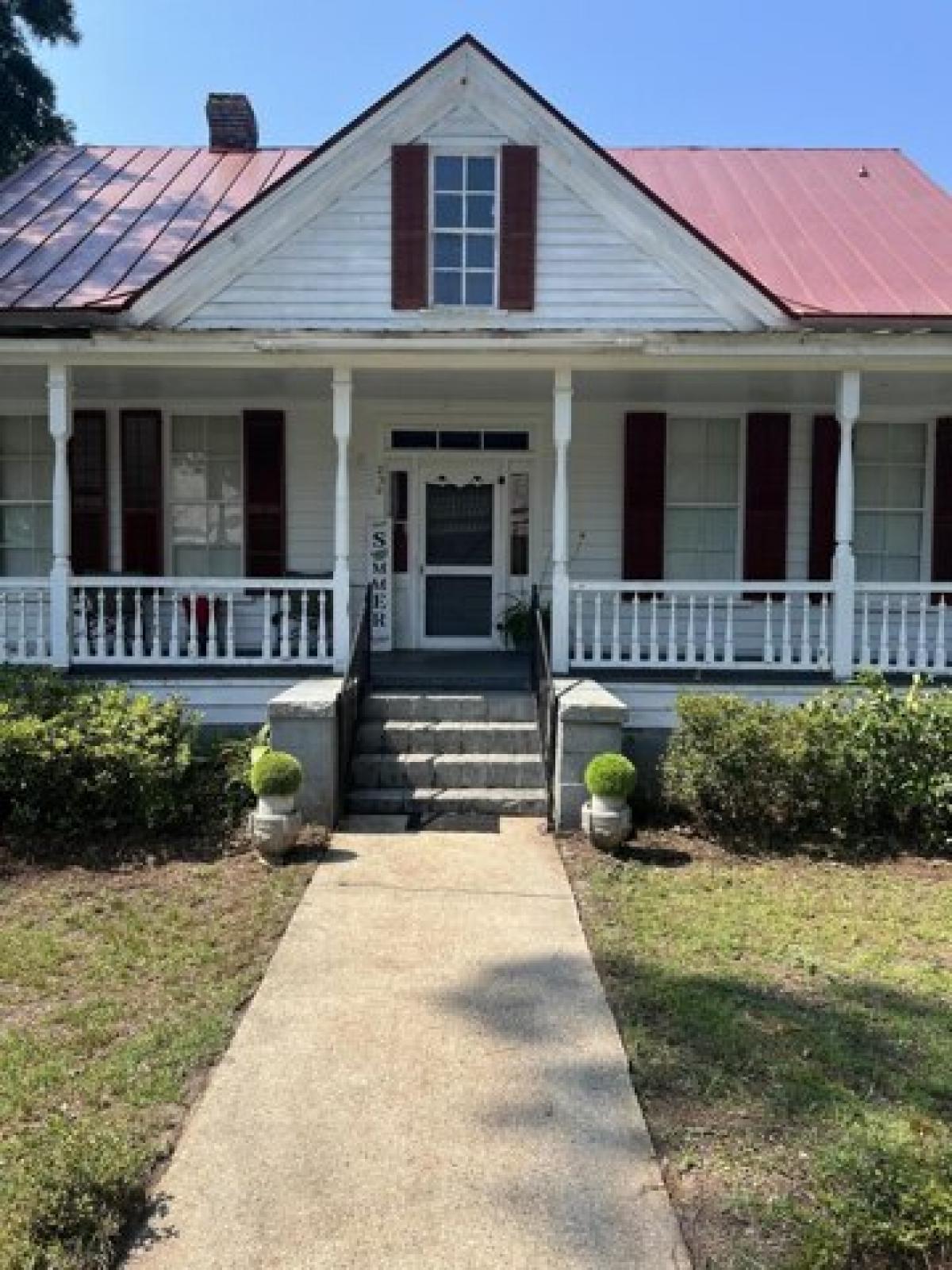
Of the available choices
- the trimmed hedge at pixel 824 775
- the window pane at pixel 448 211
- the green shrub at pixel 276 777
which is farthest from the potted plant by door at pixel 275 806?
the window pane at pixel 448 211

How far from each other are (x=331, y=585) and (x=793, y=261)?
230 inches

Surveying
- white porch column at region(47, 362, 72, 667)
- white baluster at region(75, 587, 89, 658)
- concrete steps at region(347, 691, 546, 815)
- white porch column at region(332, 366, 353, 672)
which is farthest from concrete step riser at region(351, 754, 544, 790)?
white porch column at region(47, 362, 72, 667)

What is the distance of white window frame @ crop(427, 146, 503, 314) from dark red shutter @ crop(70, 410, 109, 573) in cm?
383

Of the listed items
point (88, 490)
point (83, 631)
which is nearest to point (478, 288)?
point (88, 490)

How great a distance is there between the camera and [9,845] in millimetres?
7039

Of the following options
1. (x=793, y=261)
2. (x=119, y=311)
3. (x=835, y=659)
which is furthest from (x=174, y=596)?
(x=793, y=261)

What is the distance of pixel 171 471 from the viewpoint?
1134cm

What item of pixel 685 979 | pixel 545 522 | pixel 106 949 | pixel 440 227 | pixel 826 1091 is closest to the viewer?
pixel 826 1091

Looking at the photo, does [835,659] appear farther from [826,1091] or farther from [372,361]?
[826,1091]

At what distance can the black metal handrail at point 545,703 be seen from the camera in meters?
8.00

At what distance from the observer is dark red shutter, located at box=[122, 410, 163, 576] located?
1110 cm

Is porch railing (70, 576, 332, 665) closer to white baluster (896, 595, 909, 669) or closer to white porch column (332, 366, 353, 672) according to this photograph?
white porch column (332, 366, 353, 672)

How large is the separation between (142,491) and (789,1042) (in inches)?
350

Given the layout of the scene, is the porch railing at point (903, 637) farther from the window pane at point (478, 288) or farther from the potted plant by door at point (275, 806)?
the potted plant by door at point (275, 806)
